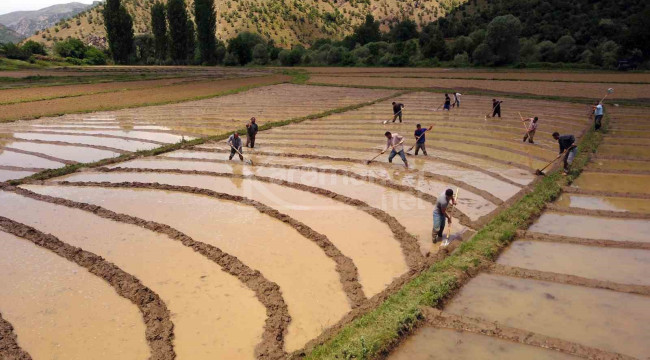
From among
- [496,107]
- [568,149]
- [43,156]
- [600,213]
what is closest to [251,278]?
[600,213]

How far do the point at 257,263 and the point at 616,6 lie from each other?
244ft

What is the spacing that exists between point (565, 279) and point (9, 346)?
25.3 ft

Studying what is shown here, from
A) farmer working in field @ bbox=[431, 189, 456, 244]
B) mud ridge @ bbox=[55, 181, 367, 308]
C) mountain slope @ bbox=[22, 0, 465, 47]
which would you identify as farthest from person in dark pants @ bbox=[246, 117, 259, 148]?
mountain slope @ bbox=[22, 0, 465, 47]

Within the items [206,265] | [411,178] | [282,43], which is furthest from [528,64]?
[282,43]

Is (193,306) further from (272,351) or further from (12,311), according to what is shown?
(12,311)

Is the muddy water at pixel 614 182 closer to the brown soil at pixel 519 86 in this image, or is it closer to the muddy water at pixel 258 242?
the muddy water at pixel 258 242

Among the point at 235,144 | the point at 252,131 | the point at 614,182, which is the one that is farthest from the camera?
the point at 252,131

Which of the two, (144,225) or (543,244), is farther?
(144,225)

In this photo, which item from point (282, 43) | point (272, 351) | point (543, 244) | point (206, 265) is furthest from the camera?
point (282, 43)

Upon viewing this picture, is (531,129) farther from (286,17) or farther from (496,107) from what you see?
(286,17)

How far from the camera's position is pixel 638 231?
8.83 meters

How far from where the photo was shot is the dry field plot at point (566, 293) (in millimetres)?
5512

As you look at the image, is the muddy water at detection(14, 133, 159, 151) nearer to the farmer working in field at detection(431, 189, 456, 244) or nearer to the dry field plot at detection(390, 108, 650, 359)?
the farmer working in field at detection(431, 189, 456, 244)

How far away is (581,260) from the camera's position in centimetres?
770
